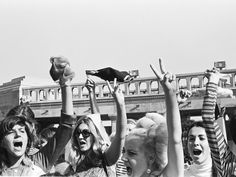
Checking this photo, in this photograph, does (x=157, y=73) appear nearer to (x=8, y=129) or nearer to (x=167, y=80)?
(x=167, y=80)

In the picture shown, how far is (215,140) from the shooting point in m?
3.59

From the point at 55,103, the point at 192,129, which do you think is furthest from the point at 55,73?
the point at 55,103

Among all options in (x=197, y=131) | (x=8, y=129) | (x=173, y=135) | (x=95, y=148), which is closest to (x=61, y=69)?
(x=8, y=129)

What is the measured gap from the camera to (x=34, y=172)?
3705 millimetres

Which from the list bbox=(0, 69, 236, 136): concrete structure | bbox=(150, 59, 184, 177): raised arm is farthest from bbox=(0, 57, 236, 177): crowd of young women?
bbox=(0, 69, 236, 136): concrete structure

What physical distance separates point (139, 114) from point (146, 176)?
51.3 feet

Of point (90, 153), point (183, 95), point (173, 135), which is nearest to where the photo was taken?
point (173, 135)

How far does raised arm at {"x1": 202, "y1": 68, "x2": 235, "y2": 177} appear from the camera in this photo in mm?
3586

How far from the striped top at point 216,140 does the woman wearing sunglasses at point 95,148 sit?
1.99 feet

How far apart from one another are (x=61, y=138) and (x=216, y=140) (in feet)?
4.17

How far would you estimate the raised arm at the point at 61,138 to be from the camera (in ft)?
13.3

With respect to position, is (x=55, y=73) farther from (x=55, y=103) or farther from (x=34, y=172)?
(x=55, y=103)

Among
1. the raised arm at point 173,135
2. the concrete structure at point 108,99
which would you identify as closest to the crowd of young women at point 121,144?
the raised arm at point 173,135

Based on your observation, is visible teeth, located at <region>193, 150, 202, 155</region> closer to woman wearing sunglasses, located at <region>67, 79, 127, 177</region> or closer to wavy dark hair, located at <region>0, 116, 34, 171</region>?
woman wearing sunglasses, located at <region>67, 79, 127, 177</region>
